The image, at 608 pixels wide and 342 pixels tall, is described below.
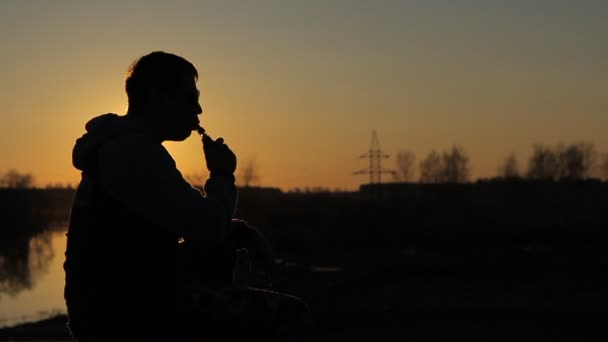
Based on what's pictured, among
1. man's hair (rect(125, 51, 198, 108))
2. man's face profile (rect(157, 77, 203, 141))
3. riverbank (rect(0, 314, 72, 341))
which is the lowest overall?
riverbank (rect(0, 314, 72, 341))

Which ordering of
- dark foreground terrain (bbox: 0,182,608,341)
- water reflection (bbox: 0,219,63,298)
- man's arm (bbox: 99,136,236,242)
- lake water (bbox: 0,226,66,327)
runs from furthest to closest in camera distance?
1. water reflection (bbox: 0,219,63,298)
2. lake water (bbox: 0,226,66,327)
3. dark foreground terrain (bbox: 0,182,608,341)
4. man's arm (bbox: 99,136,236,242)

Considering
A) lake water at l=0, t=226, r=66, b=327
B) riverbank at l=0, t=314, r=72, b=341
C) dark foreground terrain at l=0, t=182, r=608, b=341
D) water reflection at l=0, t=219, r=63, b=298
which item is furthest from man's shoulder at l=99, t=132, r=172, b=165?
water reflection at l=0, t=219, r=63, b=298

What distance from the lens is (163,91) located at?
2.47 metres

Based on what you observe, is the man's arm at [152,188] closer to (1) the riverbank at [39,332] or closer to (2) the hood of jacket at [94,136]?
(2) the hood of jacket at [94,136]

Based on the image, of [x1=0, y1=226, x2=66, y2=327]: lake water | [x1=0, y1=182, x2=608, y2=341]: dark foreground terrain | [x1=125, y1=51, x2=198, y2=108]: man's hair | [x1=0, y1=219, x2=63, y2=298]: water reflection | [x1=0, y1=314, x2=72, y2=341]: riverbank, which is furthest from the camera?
[x1=0, y1=219, x2=63, y2=298]: water reflection

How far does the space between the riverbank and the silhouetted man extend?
20.4 meters

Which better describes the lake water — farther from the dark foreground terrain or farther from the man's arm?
the man's arm

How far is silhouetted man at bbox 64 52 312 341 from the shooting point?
2293 millimetres

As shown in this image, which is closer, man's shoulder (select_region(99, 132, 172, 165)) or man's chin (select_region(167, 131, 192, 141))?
man's shoulder (select_region(99, 132, 172, 165))

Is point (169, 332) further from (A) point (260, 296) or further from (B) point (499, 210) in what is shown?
(B) point (499, 210)

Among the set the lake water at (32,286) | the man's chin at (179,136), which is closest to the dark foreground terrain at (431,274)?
the lake water at (32,286)

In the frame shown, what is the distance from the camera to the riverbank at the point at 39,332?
22.6 m

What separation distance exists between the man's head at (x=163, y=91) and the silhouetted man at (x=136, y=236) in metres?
0.01

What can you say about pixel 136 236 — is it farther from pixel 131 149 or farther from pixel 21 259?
pixel 21 259
